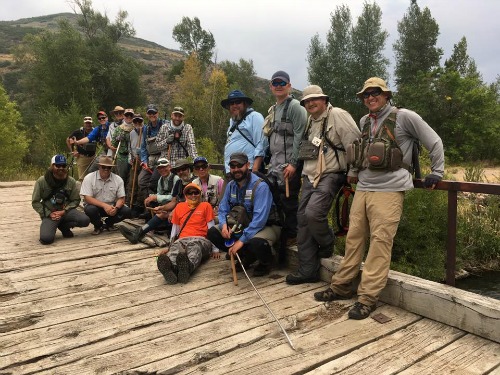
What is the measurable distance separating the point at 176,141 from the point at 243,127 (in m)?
1.99

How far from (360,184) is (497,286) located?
820cm

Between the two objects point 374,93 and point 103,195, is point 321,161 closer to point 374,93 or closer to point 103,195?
point 374,93

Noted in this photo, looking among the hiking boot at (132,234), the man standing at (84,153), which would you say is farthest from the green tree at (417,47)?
the hiking boot at (132,234)

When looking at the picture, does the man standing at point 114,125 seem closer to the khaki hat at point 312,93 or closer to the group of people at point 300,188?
the group of people at point 300,188

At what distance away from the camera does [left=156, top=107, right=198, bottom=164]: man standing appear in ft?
22.3

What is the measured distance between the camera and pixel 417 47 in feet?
129

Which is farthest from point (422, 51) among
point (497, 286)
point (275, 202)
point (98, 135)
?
point (275, 202)

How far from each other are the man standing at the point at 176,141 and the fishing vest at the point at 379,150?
3571mm

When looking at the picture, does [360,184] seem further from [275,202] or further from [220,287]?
[220,287]

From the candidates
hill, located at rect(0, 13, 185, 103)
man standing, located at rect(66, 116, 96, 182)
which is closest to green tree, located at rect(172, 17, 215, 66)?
hill, located at rect(0, 13, 185, 103)

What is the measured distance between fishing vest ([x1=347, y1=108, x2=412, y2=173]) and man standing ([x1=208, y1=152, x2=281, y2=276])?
3.80 feet

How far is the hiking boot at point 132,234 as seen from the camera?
627 cm

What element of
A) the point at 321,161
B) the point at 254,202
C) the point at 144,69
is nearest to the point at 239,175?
the point at 254,202

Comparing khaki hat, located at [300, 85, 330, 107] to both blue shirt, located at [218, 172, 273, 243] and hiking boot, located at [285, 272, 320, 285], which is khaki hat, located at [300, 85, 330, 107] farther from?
hiking boot, located at [285, 272, 320, 285]
